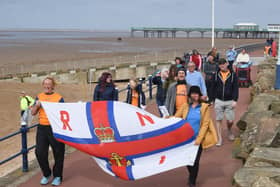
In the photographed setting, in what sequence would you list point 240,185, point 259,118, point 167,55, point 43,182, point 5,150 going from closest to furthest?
point 240,185 < point 43,182 < point 259,118 < point 5,150 < point 167,55

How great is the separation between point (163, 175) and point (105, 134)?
1.49 metres

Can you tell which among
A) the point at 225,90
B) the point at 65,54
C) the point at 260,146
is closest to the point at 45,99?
the point at 260,146

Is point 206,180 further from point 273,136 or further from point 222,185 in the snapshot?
point 273,136

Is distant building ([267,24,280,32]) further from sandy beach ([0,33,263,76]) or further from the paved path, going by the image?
sandy beach ([0,33,263,76])

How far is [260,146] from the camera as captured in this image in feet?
20.0

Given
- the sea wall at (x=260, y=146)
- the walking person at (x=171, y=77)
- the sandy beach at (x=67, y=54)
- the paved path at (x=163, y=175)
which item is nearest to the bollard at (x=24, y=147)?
the paved path at (x=163, y=175)

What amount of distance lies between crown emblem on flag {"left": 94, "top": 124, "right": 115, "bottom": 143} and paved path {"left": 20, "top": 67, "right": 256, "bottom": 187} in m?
1.00

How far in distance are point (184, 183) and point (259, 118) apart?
2.07 m

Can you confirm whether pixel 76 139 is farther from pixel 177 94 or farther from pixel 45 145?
pixel 177 94

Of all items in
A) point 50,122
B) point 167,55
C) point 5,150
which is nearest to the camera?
point 50,122

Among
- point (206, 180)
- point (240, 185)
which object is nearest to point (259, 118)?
point (206, 180)

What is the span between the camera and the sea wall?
15.9ft

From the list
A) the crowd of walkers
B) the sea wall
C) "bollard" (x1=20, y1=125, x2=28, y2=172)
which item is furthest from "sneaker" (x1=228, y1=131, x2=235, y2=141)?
"bollard" (x1=20, y1=125, x2=28, y2=172)

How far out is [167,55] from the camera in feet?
120
